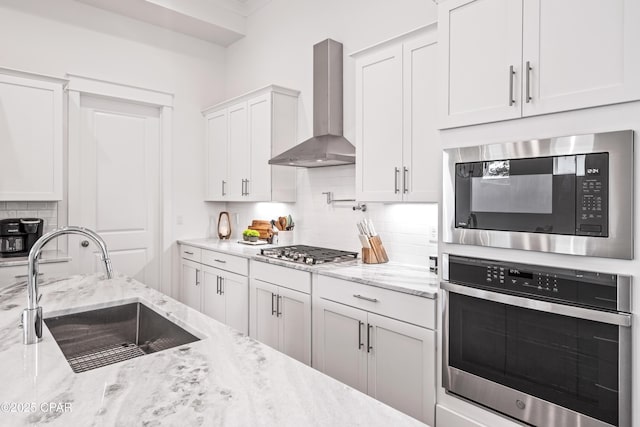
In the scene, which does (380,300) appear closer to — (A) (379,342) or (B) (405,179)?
(A) (379,342)

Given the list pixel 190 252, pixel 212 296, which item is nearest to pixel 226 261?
pixel 212 296

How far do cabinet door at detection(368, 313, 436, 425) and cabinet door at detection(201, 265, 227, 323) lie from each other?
1.84 m

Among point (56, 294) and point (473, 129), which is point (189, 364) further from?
point (473, 129)

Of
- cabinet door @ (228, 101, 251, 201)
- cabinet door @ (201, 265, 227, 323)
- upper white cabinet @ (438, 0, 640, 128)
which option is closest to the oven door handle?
upper white cabinet @ (438, 0, 640, 128)

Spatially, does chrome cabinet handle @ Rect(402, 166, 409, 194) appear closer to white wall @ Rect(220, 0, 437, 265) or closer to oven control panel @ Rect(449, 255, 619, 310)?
white wall @ Rect(220, 0, 437, 265)

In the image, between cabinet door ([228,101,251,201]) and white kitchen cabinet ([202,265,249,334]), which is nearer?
white kitchen cabinet ([202,265,249,334])

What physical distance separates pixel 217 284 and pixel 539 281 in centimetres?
292

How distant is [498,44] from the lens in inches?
72.3

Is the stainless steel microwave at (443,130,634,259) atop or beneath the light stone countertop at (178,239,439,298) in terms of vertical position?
atop

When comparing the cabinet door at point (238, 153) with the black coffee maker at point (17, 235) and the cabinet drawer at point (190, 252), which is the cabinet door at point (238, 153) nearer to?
the cabinet drawer at point (190, 252)

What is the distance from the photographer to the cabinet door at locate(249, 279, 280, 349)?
316 centimetres

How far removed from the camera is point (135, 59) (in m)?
4.37

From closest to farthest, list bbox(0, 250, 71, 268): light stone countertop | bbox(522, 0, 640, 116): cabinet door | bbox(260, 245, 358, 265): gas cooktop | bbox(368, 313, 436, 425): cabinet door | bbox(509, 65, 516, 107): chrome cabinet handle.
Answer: bbox(522, 0, 640, 116): cabinet door
bbox(509, 65, 516, 107): chrome cabinet handle
bbox(368, 313, 436, 425): cabinet door
bbox(260, 245, 358, 265): gas cooktop
bbox(0, 250, 71, 268): light stone countertop

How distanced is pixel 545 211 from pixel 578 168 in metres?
0.21
